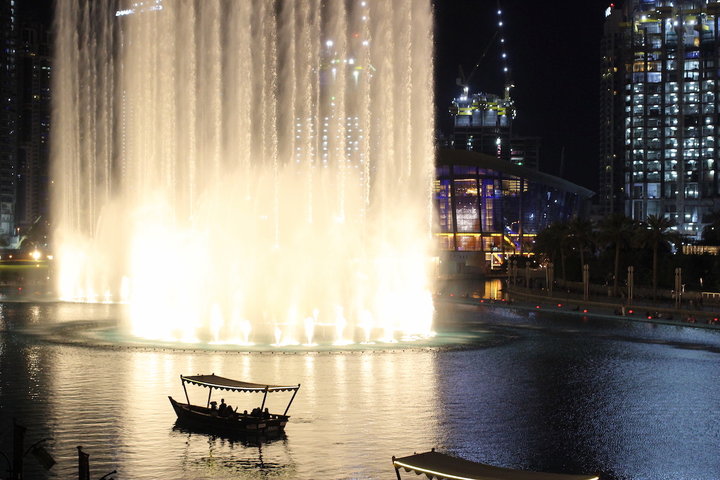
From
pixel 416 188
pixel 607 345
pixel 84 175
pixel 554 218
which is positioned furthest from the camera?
pixel 554 218

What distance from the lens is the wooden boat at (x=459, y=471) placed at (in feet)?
56.1

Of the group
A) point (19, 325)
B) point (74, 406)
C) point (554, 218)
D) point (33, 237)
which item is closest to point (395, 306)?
point (19, 325)

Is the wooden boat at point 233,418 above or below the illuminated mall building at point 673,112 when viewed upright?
below

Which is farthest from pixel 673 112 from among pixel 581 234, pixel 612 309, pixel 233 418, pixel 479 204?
pixel 233 418

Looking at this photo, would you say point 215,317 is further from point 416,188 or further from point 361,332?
point 416,188

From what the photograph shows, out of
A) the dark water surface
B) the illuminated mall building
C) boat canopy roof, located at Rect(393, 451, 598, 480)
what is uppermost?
the illuminated mall building

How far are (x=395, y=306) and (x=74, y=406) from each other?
1432 inches

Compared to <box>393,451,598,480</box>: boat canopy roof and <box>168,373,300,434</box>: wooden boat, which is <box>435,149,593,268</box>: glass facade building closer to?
<box>168,373,300,434</box>: wooden boat

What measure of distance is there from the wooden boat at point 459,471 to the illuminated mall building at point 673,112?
539 feet

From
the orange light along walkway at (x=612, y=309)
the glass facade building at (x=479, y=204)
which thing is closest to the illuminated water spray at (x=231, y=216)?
the orange light along walkway at (x=612, y=309)

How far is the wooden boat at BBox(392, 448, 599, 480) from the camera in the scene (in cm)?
1709

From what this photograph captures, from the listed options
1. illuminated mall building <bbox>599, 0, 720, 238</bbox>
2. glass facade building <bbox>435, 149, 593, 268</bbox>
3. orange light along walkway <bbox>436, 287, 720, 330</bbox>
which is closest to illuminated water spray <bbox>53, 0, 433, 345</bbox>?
orange light along walkway <bbox>436, 287, 720, 330</bbox>

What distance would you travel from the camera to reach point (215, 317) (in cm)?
5266

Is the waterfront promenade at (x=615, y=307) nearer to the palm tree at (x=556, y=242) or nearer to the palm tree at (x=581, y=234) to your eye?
the palm tree at (x=581, y=234)
